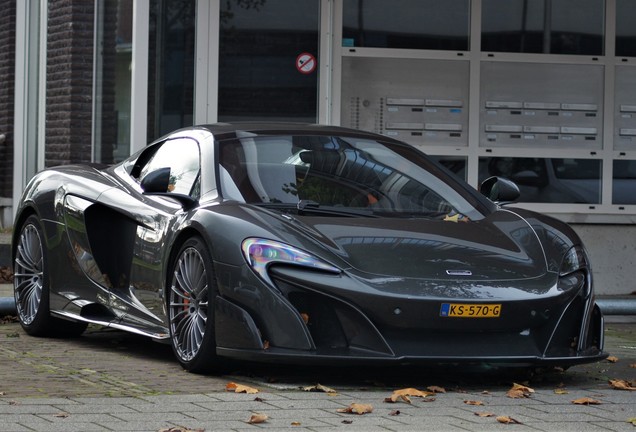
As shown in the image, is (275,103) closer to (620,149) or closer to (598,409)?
(620,149)

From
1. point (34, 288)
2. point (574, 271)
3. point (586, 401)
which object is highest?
point (574, 271)

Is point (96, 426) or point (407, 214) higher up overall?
point (407, 214)

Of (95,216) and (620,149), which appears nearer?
(95,216)

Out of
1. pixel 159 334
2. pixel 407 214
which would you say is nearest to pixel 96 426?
pixel 159 334

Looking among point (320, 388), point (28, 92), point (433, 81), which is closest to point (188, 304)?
point (320, 388)

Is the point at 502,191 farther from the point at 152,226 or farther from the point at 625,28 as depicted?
the point at 625,28

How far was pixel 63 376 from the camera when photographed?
705 cm

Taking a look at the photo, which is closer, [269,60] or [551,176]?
[269,60]

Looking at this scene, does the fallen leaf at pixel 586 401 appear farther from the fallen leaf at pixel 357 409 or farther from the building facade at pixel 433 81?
the building facade at pixel 433 81

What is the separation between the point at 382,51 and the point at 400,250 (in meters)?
7.07

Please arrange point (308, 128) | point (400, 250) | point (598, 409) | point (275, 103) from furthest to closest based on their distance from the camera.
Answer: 1. point (275, 103)
2. point (308, 128)
3. point (400, 250)
4. point (598, 409)

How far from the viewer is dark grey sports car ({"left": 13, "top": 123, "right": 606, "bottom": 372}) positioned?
6.58 meters

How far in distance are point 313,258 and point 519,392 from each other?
115 centimetres

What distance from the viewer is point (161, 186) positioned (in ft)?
25.2
